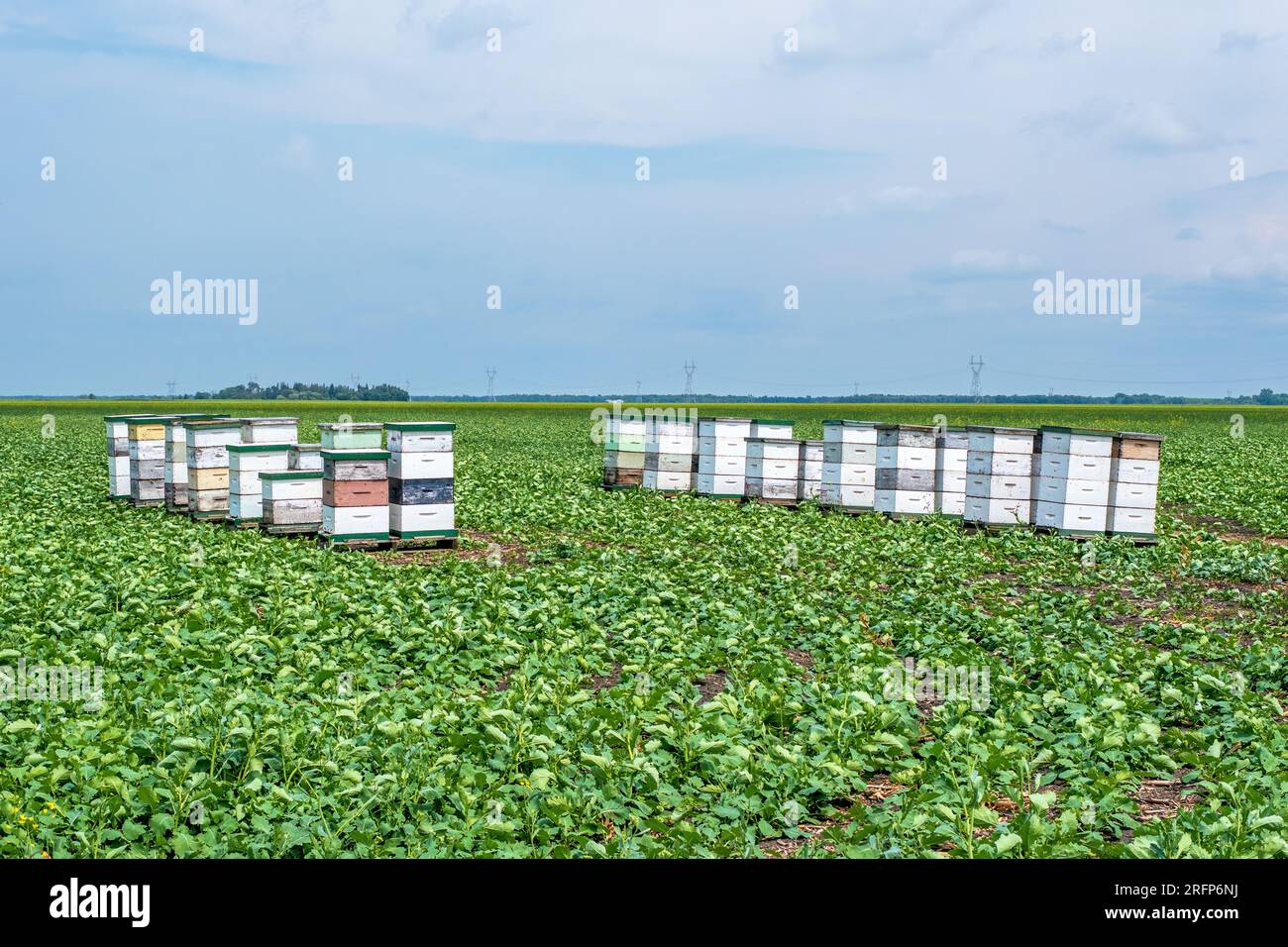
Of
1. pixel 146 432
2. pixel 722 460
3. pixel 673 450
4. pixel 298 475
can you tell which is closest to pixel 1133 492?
pixel 722 460

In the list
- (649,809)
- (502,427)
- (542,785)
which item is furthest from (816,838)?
(502,427)

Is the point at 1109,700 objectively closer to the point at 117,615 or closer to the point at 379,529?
the point at 117,615

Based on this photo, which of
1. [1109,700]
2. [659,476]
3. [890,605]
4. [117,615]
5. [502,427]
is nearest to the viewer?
[1109,700]

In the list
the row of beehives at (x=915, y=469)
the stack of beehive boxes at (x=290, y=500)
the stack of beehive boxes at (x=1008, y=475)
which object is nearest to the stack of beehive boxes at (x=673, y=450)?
the row of beehives at (x=915, y=469)

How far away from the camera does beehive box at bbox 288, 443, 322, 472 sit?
20000 mm

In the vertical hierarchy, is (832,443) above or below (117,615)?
above

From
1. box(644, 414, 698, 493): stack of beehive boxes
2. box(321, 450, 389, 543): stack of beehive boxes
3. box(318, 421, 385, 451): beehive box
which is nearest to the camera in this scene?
box(321, 450, 389, 543): stack of beehive boxes

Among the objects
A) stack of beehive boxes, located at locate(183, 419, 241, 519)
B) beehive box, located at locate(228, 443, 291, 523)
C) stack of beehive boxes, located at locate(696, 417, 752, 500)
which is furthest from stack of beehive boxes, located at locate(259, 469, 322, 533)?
stack of beehive boxes, located at locate(696, 417, 752, 500)

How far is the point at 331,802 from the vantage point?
21.9ft

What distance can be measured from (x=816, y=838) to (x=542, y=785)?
5.60 feet

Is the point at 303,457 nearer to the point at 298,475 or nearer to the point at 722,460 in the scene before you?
the point at 298,475

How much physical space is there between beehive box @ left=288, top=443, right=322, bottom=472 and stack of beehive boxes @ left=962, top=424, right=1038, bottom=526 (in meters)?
12.1

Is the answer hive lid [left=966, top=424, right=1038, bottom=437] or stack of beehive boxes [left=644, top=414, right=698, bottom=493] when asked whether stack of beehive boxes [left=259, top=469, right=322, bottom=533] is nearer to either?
stack of beehive boxes [left=644, top=414, right=698, bottom=493]

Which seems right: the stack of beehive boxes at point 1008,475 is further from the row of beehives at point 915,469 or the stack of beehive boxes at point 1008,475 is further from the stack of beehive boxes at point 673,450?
the stack of beehive boxes at point 673,450
